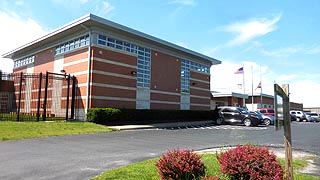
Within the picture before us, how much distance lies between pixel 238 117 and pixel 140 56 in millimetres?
12043

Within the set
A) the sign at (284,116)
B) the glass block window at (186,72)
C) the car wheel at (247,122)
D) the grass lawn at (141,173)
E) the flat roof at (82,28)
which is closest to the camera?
the sign at (284,116)

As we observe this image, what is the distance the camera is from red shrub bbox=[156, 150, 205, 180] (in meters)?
6.01

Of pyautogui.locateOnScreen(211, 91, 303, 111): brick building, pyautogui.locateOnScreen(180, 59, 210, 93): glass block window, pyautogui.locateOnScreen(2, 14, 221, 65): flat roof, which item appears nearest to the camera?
pyautogui.locateOnScreen(2, 14, 221, 65): flat roof

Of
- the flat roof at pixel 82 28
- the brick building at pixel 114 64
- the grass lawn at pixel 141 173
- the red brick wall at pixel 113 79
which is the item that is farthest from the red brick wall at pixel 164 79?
the grass lawn at pixel 141 173

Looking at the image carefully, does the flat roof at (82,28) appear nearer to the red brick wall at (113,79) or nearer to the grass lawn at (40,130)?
the red brick wall at (113,79)

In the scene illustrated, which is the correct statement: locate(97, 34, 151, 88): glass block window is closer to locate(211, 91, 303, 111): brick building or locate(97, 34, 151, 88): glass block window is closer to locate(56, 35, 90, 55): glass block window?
locate(56, 35, 90, 55): glass block window

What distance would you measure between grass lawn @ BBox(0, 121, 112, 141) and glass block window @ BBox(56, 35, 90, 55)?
812 centimetres

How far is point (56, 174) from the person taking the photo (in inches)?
303

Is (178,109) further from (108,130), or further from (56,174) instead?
(56,174)

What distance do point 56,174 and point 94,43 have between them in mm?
19496

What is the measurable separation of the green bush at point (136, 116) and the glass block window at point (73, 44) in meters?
6.05

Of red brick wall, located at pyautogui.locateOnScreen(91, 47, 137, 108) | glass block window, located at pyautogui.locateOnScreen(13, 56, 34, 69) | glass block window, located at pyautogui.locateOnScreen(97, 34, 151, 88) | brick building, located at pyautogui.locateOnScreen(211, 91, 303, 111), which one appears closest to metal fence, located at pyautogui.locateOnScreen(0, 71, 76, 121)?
red brick wall, located at pyautogui.locateOnScreen(91, 47, 137, 108)

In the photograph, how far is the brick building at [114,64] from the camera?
26.2 metres

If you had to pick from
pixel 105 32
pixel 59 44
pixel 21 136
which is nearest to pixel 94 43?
pixel 105 32
